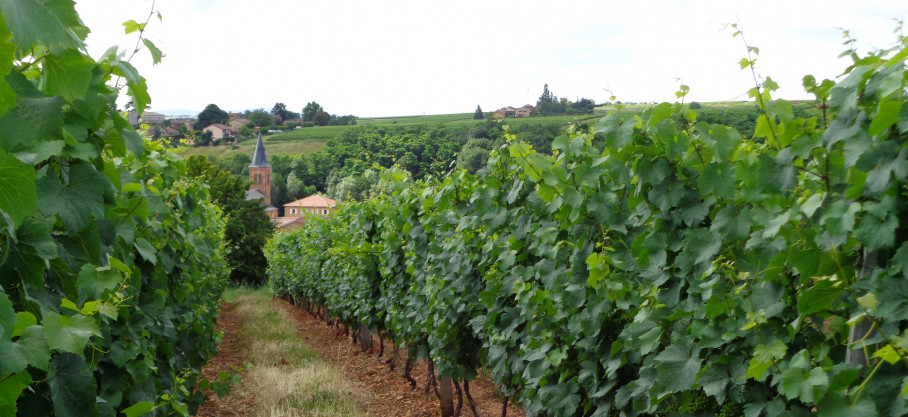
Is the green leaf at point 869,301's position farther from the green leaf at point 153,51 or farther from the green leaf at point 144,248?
the green leaf at point 144,248

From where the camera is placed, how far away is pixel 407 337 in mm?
7426

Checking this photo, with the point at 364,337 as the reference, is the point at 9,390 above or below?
above

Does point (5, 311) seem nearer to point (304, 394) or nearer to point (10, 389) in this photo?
point (10, 389)

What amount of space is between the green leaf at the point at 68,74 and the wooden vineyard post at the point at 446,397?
5.54 metres

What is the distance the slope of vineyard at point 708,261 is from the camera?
5.27ft

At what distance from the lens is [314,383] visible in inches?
273

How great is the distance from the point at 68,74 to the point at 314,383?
19.3ft

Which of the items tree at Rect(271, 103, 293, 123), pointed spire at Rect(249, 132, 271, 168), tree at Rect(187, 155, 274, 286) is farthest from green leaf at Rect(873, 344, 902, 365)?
tree at Rect(271, 103, 293, 123)

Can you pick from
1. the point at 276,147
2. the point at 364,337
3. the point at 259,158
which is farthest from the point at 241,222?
the point at 276,147

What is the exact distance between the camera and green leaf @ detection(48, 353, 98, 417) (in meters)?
1.83

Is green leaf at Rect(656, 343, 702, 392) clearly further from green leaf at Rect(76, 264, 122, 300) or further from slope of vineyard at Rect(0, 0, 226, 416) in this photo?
green leaf at Rect(76, 264, 122, 300)

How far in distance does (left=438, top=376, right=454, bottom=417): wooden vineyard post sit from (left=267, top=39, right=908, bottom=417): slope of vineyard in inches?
54.2

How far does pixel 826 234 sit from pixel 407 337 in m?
6.08

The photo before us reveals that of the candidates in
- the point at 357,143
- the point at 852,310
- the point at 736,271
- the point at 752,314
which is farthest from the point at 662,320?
the point at 357,143
